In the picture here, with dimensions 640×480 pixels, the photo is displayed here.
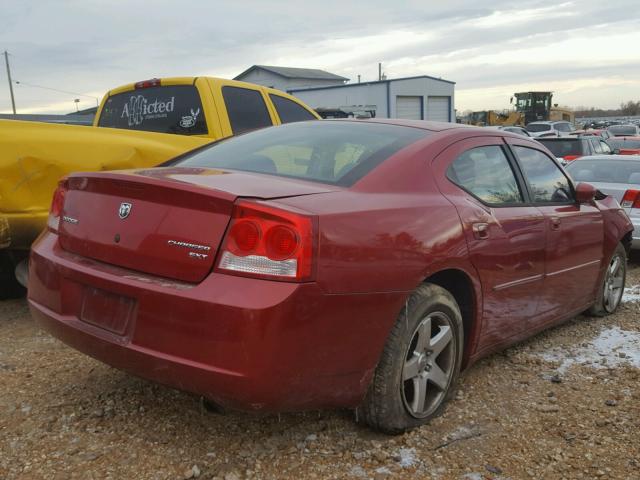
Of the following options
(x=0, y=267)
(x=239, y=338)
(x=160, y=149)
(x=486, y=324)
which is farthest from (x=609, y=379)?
(x=0, y=267)

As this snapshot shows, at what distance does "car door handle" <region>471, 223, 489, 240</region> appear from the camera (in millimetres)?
3100

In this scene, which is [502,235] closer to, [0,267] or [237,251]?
[237,251]

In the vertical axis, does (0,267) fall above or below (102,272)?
below

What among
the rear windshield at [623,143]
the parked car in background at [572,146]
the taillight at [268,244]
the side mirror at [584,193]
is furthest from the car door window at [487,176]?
the rear windshield at [623,143]

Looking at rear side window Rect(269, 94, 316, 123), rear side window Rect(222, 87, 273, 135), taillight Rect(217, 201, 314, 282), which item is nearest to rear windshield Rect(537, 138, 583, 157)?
rear side window Rect(269, 94, 316, 123)

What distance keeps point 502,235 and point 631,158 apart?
5.64 m

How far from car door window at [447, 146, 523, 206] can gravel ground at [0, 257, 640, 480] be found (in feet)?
3.52

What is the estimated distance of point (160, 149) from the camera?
474cm

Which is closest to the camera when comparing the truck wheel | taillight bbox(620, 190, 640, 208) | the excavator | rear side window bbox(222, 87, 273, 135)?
the truck wheel

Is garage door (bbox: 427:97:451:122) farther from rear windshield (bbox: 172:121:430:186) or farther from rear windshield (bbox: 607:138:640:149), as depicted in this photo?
rear windshield (bbox: 172:121:430:186)

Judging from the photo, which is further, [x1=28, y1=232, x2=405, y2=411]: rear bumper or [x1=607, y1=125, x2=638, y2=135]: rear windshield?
[x1=607, y1=125, x2=638, y2=135]: rear windshield

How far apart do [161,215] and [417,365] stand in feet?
4.37

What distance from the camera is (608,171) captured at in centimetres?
791

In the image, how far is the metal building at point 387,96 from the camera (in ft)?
122
